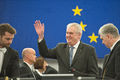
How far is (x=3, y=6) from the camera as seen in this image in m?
6.10

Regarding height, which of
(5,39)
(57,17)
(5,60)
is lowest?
(5,60)

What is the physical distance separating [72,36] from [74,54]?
0.28 metres

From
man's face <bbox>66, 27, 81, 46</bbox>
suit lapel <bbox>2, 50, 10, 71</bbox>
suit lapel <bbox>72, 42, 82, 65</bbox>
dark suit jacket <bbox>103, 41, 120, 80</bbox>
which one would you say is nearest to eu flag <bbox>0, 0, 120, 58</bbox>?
man's face <bbox>66, 27, 81, 46</bbox>

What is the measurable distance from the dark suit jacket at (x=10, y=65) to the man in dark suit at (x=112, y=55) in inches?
41.7

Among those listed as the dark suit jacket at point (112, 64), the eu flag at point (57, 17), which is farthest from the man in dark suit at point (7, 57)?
the eu flag at point (57, 17)

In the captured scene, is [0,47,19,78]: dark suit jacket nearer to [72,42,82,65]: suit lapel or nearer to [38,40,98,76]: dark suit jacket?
[38,40,98,76]: dark suit jacket

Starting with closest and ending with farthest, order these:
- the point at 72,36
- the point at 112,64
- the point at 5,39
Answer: the point at 112,64 → the point at 5,39 → the point at 72,36

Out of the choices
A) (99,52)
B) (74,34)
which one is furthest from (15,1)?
(74,34)

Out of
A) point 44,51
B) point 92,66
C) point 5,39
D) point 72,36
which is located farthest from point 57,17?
point 5,39

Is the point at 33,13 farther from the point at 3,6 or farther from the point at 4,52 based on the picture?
the point at 4,52

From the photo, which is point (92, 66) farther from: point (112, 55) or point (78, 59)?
point (112, 55)

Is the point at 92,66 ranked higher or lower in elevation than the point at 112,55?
lower

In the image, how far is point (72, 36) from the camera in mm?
3676

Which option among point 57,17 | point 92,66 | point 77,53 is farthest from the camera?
point 57,17
